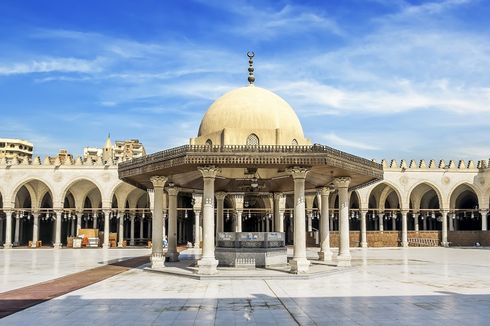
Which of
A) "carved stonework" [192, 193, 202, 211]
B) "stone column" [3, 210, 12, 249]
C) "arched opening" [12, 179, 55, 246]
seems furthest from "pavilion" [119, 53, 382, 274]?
"arched opening" [12, 179, 55, 246]

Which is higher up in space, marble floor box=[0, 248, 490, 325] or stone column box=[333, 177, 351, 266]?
stone column box=[333, 177, 351, 266]

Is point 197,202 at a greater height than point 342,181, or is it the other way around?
point 342,181

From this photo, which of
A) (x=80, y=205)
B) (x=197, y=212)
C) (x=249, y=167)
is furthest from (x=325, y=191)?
(x=80, y=205)

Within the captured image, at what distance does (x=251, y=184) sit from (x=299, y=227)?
6892 millimetres

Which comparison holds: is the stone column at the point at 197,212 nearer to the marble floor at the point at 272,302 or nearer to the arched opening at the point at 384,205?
the arched opening at the point at 384,205

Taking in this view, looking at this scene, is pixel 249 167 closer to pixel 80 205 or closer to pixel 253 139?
pixel 253 139

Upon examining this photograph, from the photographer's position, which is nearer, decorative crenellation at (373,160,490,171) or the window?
the window

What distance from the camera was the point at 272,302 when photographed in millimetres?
12000

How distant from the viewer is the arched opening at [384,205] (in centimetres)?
4712

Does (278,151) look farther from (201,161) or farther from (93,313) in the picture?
(93,313)

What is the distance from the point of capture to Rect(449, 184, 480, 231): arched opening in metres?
47.8

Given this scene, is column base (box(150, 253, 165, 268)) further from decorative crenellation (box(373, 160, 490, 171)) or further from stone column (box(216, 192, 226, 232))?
decorative crenellation (box(373, 160, 490, 171))

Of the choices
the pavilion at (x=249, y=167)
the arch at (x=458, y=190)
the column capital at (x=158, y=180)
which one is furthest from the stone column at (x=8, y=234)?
the arch at (x=458, y=190)

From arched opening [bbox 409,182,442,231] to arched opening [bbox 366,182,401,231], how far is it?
5.54 ft
